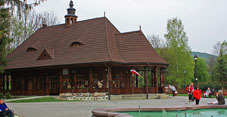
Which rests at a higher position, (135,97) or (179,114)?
(179,114)

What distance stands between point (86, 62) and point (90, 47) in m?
2.35

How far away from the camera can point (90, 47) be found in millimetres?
29891

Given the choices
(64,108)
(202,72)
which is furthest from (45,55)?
(202,72)

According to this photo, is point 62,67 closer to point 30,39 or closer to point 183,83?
point 30,39

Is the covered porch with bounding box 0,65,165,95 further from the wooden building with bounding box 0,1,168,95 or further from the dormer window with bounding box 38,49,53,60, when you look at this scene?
the dormer window with bounding box 38,49,53,60

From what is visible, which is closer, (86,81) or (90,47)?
(90,47)

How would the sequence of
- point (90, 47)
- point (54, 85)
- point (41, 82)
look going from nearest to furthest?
point (90, 47) < point (54, 85) < point (41, 82)

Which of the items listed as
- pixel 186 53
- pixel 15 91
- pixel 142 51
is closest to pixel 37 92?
pixel 15 91

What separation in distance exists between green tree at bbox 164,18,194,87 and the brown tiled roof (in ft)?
58.8

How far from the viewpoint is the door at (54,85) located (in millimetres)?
32188

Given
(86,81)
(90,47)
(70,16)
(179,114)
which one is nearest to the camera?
(179,114)

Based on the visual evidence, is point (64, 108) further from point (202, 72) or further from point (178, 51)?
point (202, 72)

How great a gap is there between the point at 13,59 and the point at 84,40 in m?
9.81

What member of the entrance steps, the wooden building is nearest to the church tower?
the wooden building
